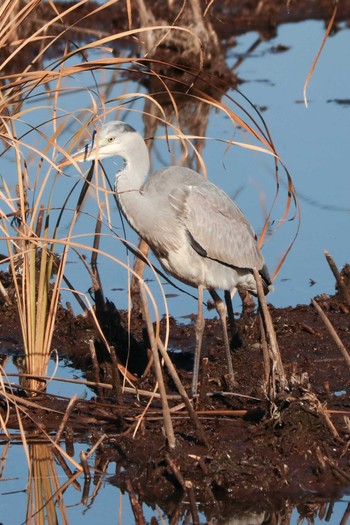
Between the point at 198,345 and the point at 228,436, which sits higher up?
the point at 198,345

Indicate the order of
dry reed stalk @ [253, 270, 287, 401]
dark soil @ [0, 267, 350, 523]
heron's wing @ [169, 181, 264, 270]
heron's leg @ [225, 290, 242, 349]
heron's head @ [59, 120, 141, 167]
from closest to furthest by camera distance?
dark soil @ [0, 267, 350, 523], dry reed stalk @ [253, 270, 287, 401], heron's head @ [59, 120, 141, 167], heron's wing @ [169, 181, 264, 270], heron's leg @ [225, 290, 242, 349]

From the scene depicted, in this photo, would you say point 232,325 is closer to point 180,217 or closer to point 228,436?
point 180,217

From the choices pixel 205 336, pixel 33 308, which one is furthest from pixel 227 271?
pixel 33 308

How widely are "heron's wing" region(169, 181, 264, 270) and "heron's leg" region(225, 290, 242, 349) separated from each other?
0.26 metres

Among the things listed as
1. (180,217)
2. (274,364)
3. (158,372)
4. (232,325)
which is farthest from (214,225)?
(158,372)

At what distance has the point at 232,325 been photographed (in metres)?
6.53

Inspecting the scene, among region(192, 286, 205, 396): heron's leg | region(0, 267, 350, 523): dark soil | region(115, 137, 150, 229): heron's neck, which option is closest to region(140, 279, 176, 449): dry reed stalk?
region(0, 267, 350, 523): dark soil

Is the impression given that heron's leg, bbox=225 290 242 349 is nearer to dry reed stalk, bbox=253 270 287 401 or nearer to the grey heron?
the grey heron

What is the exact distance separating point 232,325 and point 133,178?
110 centimetres

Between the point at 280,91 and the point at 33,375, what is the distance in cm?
810

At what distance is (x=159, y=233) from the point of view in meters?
6.06

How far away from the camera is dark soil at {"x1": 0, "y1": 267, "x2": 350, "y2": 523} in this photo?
4.90 meters

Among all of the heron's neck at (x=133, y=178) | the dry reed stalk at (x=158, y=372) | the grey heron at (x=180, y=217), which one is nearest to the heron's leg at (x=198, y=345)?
the grey heron at (x=180, y=217)

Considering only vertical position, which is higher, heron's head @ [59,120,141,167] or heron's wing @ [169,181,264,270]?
heron's head @ [59,120,141,167]
